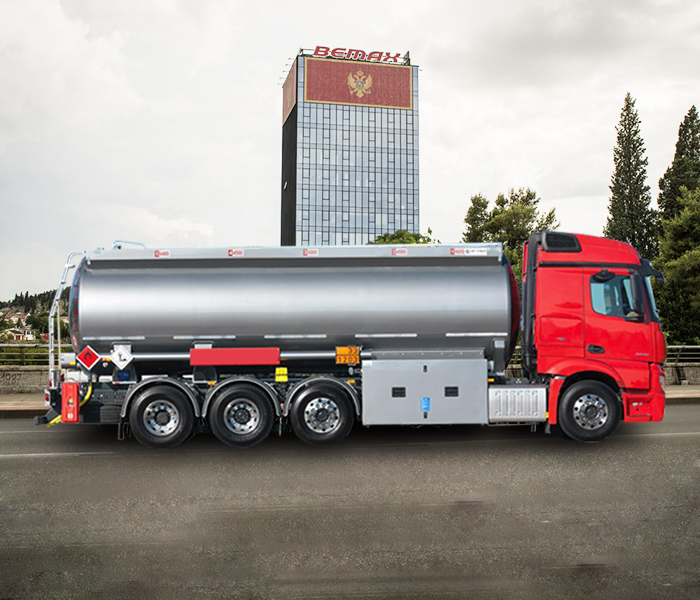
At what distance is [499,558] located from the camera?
5469 mm

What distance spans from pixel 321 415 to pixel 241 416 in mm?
1255

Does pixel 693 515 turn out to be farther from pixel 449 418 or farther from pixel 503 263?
pixel 503 263

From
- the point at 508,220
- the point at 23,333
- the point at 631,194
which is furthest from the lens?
the point at 631,194

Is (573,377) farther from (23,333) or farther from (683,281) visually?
(23,333)

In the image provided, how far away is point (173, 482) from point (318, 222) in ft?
373

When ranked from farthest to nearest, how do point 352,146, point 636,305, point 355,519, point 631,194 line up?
1. point 352,146
2. point 631,194
3. point 636,305
4. point 355,519

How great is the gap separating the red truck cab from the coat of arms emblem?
386ft

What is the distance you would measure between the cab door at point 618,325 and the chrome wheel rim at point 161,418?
21.4 ft

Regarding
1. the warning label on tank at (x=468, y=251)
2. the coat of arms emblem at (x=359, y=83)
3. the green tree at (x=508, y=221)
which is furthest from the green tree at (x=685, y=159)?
the coat of arms emblem at (x=359, y=83)

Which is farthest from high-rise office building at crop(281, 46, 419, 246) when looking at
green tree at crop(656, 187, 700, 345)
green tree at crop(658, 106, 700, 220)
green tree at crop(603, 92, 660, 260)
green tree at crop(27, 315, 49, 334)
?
green tree at crop(27, 315, 49, 334)

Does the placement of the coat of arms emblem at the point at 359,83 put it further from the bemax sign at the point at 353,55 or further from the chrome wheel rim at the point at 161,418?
the chrome wheel rim at the point at 161,418

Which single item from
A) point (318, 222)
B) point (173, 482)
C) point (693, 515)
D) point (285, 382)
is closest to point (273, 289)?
point (285, 382)

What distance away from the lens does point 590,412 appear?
9.91 m

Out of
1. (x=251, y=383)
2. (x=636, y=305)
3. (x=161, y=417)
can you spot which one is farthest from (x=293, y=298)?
(x=636, y=305)
